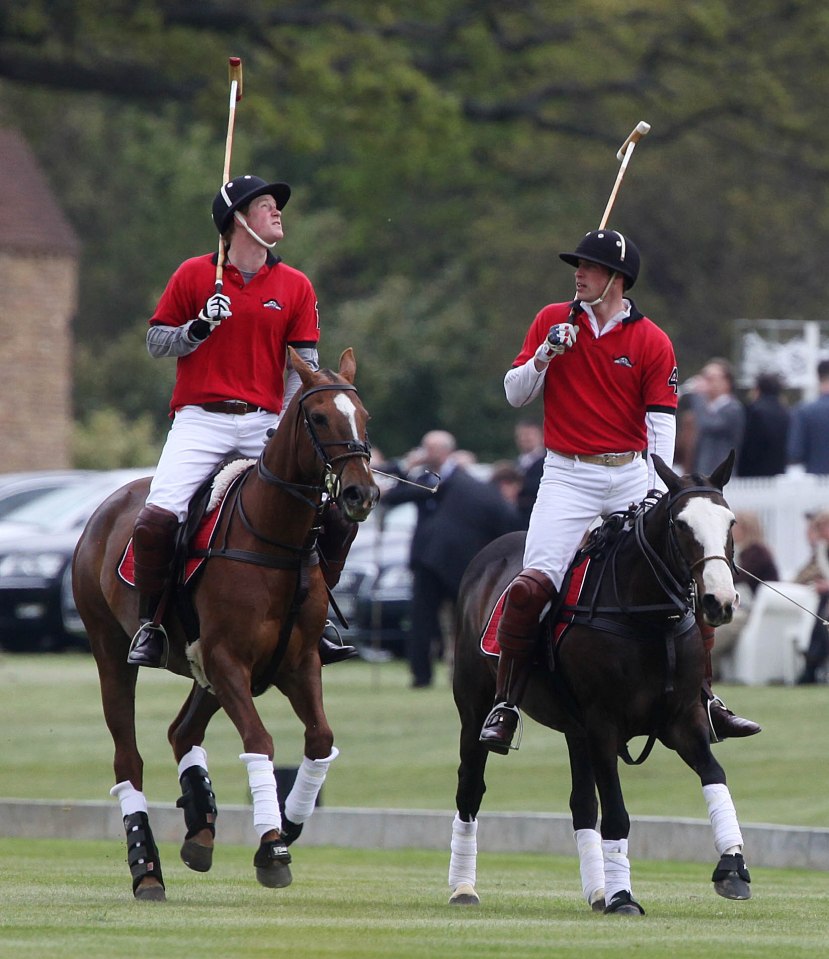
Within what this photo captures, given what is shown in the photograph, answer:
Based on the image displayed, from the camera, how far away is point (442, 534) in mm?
19578

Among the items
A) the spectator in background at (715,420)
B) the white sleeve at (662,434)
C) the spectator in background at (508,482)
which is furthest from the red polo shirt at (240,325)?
the spectator in background at (508,482)

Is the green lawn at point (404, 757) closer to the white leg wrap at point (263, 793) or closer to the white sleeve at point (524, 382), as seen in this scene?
the white sleeve at point (524, 382)

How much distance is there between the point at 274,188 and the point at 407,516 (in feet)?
50.8

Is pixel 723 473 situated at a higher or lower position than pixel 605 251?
lower

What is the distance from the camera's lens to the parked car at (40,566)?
75.2 feet

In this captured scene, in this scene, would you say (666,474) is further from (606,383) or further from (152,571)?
(152,571)

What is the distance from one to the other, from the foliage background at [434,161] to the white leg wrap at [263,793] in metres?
15.3

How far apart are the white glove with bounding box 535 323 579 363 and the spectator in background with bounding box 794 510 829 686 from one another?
852cm

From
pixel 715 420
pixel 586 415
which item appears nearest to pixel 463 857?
pixel 586 415

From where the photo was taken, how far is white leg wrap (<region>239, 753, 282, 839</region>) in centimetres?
916

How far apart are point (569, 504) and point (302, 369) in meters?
1.33

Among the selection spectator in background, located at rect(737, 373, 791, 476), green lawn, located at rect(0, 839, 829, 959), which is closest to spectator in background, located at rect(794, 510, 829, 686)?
spectator in background, located at rect(737, 373, 791, 476)

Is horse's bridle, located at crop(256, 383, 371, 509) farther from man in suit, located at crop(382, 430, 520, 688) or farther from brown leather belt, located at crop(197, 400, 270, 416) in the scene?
man in suit, located at crop(382, 430, 520, 688)

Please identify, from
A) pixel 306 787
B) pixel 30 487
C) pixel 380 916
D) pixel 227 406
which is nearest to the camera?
pixel 380 916
